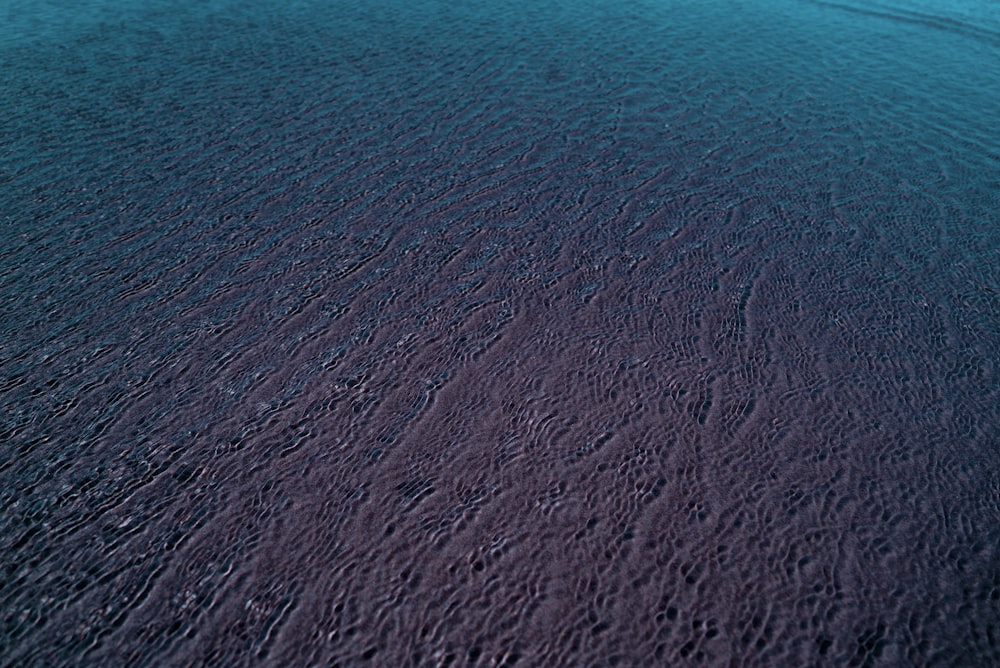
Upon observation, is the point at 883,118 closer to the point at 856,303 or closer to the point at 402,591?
the point at 856,303

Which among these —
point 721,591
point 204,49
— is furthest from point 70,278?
point 204,49

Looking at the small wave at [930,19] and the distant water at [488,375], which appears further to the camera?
the small wave at [930,19]

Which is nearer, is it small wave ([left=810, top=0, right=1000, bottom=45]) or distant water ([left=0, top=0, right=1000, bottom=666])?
distant water ([left=0, top=0, right=1000, bottom=666])

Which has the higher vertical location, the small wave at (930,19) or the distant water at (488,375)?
the small wave at (930,19)

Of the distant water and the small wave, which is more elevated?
the small wave

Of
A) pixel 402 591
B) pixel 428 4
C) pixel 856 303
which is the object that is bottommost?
pixel 402 591

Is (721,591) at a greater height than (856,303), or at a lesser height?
lesser

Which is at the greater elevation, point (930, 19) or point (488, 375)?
point (930, 19)

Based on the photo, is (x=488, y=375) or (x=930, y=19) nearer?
(x=488, y=375)
